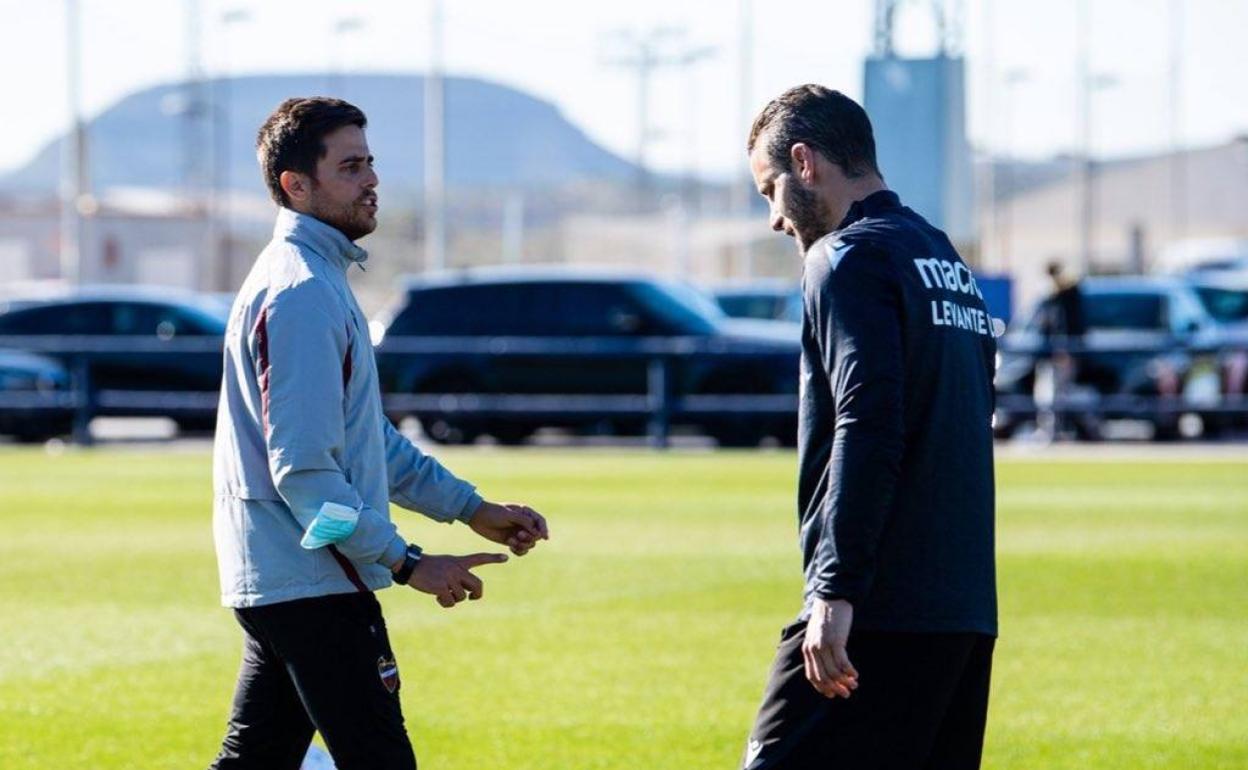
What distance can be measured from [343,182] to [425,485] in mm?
854

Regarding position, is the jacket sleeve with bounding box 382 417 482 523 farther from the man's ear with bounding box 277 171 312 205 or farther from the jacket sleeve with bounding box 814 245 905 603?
the jacket sleeve with bounding box 814 245 905 603

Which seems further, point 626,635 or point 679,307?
point 679,307

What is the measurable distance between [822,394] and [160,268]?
82014mm

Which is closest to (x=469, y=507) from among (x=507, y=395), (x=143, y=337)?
(x=507, y=395)

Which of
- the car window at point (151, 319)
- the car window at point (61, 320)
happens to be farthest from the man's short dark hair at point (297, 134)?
the car window at point (61, 320)

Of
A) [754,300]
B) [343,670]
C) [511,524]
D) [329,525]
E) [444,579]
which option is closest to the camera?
[329,525]

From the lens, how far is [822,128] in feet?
16.1

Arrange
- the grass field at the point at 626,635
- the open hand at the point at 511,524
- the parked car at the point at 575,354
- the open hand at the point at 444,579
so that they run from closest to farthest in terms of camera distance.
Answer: the open hand at the point at 444,579 → the open hand at the point at 511,524 → the grass field at the point at 626,635 → the parked car at the point at 575,354

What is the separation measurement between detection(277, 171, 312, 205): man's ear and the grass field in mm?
2801

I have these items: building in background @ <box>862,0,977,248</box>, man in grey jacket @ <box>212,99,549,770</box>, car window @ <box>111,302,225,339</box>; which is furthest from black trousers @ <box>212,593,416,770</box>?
car window @ <box>111,302,225,339</box>

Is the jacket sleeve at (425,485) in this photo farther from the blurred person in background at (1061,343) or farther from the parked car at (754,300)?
the parked car at (754,300)

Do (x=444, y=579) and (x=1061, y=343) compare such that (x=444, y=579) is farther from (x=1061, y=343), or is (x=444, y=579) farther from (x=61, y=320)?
(x=61, y=320)

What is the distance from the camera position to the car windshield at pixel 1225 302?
30.2m

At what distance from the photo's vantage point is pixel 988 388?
5043 millimetres
